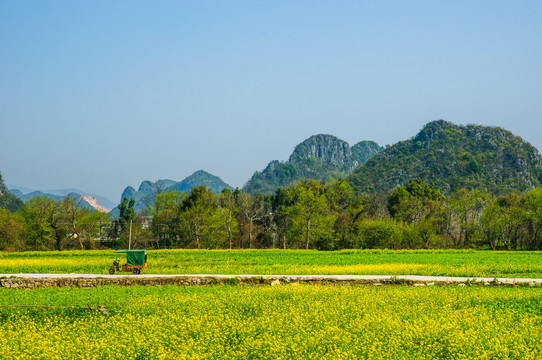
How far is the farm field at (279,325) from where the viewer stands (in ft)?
37.4

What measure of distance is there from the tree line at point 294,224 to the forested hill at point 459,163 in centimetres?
4117

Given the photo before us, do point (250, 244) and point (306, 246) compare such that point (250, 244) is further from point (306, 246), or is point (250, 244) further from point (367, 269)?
point (367, 269)

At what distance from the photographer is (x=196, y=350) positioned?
11656 mm

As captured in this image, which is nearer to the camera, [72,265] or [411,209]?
[72,265]

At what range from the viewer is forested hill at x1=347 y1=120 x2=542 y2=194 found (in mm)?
110375

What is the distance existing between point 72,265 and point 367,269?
67.1 ft

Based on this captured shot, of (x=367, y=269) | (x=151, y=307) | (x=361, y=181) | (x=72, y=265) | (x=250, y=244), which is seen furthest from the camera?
(x=361, y=181)

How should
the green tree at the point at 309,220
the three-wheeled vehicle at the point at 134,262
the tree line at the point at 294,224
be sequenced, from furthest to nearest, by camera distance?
the green tree at the point at 309,220, the tree line at the point at 294,224, the three-wheeled vehicle at the point at 134,262

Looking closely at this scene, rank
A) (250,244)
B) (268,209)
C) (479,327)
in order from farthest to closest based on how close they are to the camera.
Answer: (268,209) < (250,244) < (479,327)

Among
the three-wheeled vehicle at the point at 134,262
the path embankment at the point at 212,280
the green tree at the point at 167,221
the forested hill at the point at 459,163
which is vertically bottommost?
the path embankment at the point at 212,280

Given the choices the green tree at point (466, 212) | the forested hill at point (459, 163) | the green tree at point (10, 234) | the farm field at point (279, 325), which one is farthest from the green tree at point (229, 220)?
the forested hill at point (459, 163)

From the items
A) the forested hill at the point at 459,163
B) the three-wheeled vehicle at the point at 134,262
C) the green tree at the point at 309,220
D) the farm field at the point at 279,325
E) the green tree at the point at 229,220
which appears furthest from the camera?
the forested hill at the point at 459,163

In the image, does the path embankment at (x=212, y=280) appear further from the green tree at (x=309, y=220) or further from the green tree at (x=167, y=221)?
the green tree at (x=167, y=221)

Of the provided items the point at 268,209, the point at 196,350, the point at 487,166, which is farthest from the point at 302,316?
the point at 487,166
